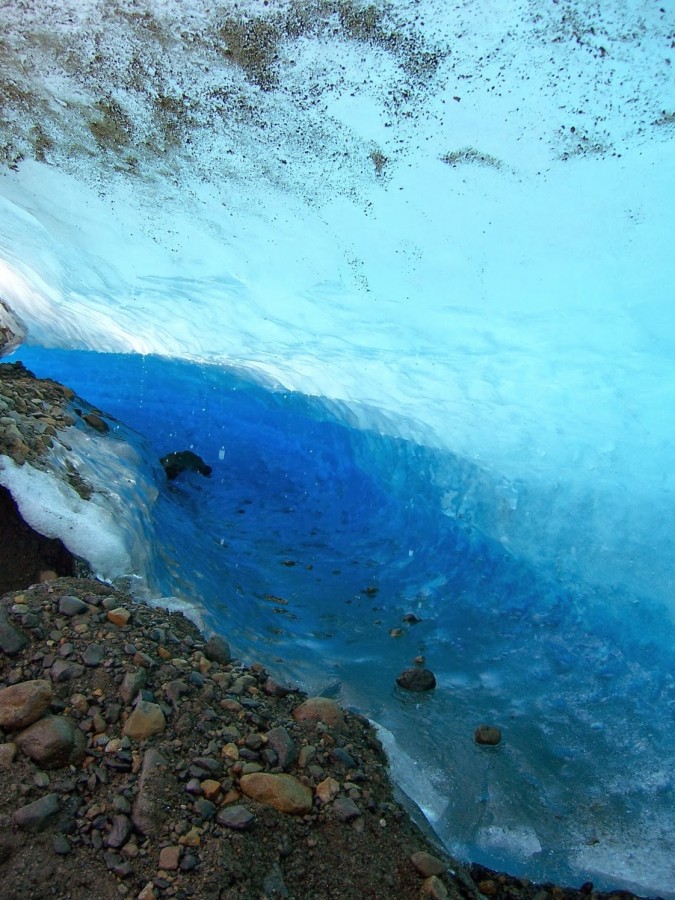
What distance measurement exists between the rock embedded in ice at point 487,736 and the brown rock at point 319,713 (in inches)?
41.8

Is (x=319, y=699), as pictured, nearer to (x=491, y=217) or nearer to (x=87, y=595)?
(x=87, y=595)

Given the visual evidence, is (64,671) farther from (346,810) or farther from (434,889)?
(434,889)

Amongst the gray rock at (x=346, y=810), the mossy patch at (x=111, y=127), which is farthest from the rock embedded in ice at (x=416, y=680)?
the mossy patch at (x=111, y=127)

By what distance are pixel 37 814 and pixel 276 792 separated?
71 centimetres

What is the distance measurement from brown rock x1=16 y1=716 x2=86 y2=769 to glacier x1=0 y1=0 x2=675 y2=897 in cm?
138

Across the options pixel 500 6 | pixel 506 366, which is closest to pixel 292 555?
pixel 506 366

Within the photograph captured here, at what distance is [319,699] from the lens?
265cm

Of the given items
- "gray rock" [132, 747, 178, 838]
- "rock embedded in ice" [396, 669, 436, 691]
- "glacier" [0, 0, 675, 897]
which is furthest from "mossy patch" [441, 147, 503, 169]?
"gray rock" [132, 747, 178, 838]

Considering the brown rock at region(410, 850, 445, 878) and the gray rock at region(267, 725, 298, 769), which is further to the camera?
the gray rock at region(267, 725, 298, 769)

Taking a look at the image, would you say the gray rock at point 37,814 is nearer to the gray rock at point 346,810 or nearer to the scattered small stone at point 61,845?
the scattered small stone at point 61,845

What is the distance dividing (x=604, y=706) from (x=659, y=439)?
5.43 feet

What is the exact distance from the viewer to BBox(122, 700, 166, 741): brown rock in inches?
83.6

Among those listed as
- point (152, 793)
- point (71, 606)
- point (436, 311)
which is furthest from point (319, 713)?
point (436, 311)

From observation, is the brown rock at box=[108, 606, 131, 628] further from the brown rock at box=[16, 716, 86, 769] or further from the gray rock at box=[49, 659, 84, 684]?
the brown rock at box=[16, 716, 86, 769]
